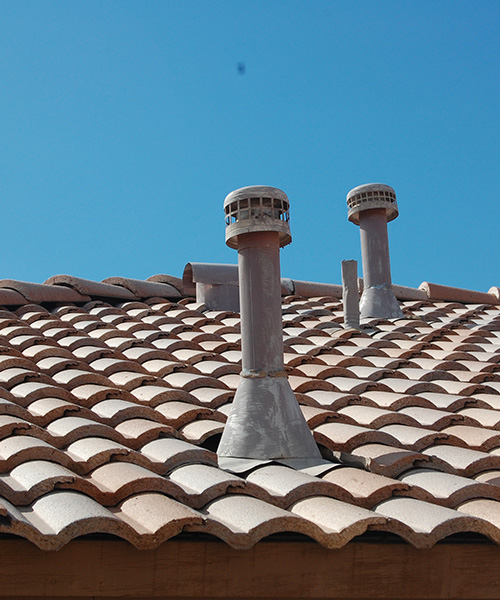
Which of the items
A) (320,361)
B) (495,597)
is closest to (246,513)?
(495,597)

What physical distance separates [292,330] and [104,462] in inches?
159

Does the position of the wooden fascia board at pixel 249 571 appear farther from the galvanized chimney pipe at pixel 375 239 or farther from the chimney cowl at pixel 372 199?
the chimney cowl at pixel 372 199

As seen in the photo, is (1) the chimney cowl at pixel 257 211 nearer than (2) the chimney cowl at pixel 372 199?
Yes

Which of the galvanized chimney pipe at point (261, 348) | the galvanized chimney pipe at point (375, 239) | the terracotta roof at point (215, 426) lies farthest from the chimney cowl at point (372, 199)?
the galvanized chimney pipe at point (261, 348)

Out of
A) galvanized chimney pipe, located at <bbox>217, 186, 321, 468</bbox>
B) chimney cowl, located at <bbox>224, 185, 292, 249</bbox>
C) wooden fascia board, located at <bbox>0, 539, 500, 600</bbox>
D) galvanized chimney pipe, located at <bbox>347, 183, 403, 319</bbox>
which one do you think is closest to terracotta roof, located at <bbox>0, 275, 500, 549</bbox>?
wooden fascia board, located at <bbox>0, 539, 500, 600</bbox>

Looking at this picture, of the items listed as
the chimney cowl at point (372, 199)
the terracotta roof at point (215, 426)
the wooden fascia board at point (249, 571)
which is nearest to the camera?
the wooden fascia board at point (249, 571)

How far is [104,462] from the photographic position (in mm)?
3604

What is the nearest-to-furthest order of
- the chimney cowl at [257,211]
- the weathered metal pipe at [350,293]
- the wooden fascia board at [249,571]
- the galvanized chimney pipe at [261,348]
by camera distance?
the wooden fascia board at [249,571] < the galvanized chimney pipe at [261,348] < the chimney cowl at [257,211] < the weathered metal pipe at [350,293]

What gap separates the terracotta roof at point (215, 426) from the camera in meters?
3.02

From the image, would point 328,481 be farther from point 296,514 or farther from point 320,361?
point 320,361

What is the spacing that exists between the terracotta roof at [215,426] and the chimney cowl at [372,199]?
1.46 meters

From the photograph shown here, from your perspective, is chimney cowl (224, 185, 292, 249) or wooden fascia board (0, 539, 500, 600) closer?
wooden fascia board (0, 539, 500, 600)

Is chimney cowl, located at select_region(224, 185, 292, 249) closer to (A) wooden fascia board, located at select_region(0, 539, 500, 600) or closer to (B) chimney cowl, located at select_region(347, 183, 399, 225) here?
(A) wooden fascia board, located at select_region(0, 539, 500, 600)

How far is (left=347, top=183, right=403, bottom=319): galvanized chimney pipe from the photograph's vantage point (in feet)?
29.4
